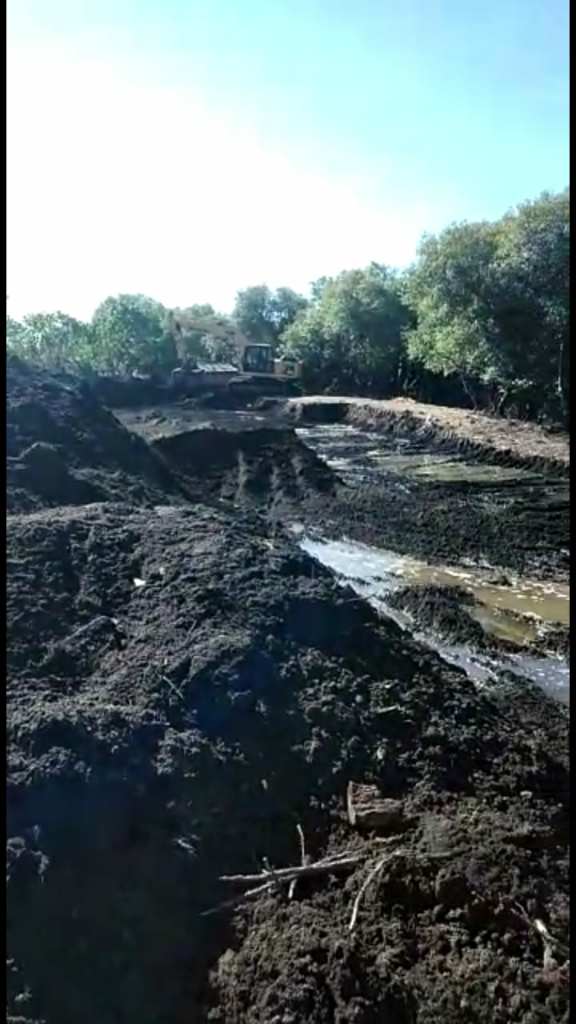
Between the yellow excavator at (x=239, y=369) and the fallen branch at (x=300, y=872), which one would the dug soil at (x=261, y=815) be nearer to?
the fallen branch at (x=300, y=872)

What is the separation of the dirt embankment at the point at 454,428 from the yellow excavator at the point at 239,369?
7.17 m

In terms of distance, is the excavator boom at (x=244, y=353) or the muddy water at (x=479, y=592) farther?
the excavator boom at (x=244, y=353)

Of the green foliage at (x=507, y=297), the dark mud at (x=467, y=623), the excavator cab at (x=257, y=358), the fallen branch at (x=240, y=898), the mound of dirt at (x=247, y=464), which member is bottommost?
the fallen branch at (x=240, y=898)

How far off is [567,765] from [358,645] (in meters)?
1.90

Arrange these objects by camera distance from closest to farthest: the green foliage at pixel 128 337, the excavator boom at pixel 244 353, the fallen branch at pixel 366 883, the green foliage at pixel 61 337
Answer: the fallen branch at pixel 366 883
the green foliage at pixel 61 337
the green foliage at pixel 128 337
the excavator boom at pixel 244 353

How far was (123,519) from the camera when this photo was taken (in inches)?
388

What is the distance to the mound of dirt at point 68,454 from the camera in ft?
38.8

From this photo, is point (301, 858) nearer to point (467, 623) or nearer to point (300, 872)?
point (300, 872)

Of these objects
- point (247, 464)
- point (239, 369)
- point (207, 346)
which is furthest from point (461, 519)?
point (207, 346)

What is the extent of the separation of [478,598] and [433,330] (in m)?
21.8

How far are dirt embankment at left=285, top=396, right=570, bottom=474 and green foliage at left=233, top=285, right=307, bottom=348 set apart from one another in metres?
33.0

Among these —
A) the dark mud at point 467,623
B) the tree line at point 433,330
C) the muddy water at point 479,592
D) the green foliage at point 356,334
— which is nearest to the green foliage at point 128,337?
the tree line at point 433,330

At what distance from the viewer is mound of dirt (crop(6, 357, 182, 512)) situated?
38.8 ft

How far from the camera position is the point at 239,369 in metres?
54.3
